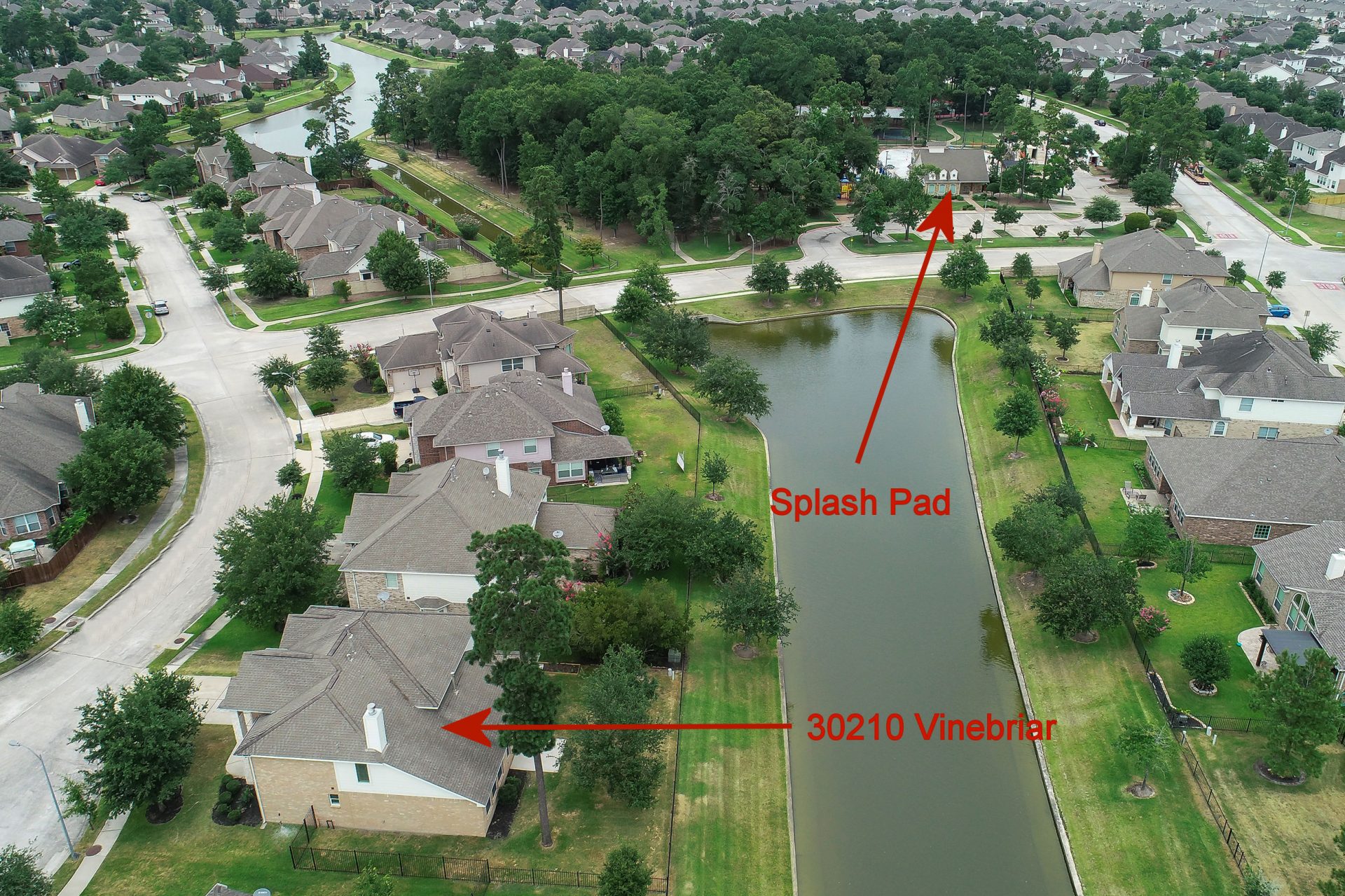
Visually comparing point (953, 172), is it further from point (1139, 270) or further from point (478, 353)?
point (478, 353)

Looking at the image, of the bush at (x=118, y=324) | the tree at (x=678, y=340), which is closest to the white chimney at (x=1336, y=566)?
the tree at (x=678, y=340)

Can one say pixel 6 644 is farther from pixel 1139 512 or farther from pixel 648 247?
pixel 648 247

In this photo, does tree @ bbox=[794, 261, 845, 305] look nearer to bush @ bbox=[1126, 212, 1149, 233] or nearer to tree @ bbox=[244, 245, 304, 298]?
bush @ bbox=[1126, 212, 1149, 233]

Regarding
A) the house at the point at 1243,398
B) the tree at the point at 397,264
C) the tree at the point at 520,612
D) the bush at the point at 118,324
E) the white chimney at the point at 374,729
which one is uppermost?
the tree at the point at 520,612

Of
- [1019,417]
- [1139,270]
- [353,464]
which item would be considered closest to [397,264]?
[353,464]

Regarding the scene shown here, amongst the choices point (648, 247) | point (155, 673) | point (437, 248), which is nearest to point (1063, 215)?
point (648, 247)

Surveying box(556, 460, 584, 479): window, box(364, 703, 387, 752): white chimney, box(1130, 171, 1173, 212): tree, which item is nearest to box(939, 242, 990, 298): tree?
box(1130, 171, 1173, 212): tree

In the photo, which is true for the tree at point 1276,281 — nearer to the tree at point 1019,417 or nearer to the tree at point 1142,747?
the tree at point 1019,417
